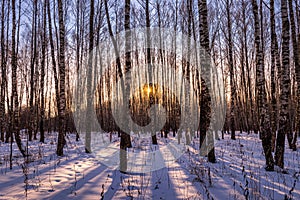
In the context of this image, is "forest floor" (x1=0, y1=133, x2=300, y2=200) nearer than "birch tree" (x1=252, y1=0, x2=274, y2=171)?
Yes

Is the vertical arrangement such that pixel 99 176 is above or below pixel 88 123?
below

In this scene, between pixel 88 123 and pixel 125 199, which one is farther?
pixel 88 123

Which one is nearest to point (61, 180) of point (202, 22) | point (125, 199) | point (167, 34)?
point (125, 199)

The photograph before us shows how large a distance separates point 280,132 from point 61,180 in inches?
226

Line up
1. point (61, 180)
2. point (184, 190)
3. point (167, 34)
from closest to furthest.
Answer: point (184, 190) → point (61, 180) → point (167, 34)

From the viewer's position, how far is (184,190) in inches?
165

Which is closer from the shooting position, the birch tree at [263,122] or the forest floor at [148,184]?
the forest floor at [148,184]

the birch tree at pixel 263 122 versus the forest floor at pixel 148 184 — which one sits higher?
the birch tree at pixel 263 122

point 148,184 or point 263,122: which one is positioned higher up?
point 263,122

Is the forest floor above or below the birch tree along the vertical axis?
below

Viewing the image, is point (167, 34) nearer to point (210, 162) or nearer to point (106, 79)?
point (106, 79)

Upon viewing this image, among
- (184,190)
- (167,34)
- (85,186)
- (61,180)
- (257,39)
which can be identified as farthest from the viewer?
(167,34)

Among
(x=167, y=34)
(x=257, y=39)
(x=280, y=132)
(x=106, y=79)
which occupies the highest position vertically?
(x=167, y=34)

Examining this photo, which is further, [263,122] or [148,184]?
[263,122]
